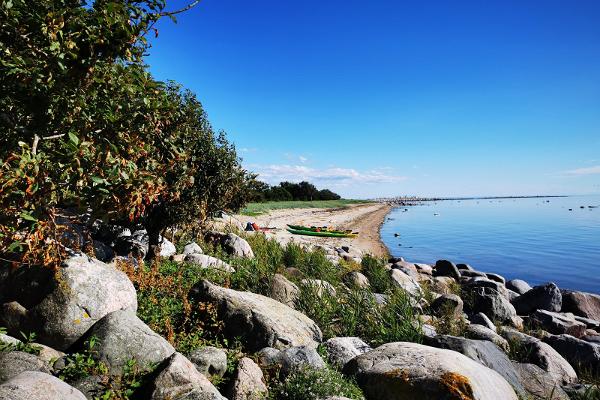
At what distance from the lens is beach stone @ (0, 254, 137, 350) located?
6121mm

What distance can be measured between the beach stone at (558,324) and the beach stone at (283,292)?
9.71 metres

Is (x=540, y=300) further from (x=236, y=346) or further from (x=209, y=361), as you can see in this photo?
(x=209, y=361)

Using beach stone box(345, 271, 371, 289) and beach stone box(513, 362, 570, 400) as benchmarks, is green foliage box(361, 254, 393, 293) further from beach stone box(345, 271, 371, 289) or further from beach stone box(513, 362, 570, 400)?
beach stone box(513, 362, 570, 400)

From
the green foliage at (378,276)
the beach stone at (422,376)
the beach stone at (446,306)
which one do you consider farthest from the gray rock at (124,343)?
the green foliage at (378,276)

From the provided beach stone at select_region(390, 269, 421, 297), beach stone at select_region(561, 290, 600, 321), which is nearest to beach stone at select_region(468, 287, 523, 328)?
beach stone at select_region(390, 269, 421, 297)

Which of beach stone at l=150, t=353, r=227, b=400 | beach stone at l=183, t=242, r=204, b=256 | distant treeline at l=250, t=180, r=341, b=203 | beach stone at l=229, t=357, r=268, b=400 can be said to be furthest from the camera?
distant treeline at l=250, t=180, r=341, b=203

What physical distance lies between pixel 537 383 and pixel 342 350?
473 centimetres

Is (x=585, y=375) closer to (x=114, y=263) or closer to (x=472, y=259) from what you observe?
(x=114, y=263)

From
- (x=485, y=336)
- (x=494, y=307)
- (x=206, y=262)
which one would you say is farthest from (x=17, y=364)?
(x=494, y=307)

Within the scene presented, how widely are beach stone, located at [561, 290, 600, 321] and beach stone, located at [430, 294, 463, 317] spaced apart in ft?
25.3

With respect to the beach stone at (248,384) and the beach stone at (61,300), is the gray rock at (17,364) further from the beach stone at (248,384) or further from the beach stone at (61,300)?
the beach stone at (248,384)

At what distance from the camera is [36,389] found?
4152mm

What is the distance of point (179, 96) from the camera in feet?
42.0

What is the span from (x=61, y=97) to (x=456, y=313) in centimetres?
1209
